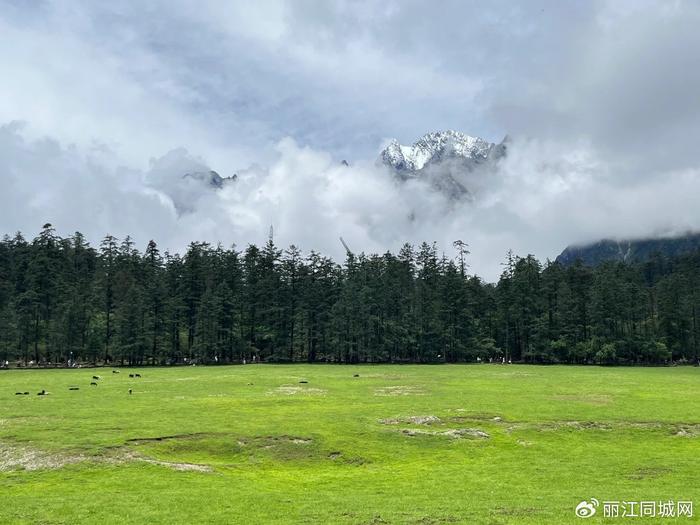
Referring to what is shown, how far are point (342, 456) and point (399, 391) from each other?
27633 millimetres

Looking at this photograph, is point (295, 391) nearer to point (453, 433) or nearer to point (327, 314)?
point (453, 433)

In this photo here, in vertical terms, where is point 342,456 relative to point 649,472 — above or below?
below

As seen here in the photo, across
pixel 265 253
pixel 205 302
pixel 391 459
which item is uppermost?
pixel 265 253

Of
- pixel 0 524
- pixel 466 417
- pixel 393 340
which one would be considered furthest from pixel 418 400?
pixel 393 340

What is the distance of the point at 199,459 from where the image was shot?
103ft

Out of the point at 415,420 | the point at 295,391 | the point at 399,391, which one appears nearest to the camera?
the point at 415,420

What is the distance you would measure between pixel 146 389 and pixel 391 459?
40039 millimetres

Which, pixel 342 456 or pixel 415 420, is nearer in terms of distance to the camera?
pixel 342 456

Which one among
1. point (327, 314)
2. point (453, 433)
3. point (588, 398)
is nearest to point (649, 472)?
point (453, 433)

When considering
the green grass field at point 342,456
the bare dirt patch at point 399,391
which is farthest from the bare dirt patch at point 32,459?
the bare dirt patch at point 399,391

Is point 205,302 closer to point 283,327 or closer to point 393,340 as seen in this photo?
Result: point 283,327

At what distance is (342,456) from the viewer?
106 feet

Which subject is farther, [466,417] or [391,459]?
[466,417]

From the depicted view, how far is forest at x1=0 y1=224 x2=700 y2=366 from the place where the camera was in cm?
12469
